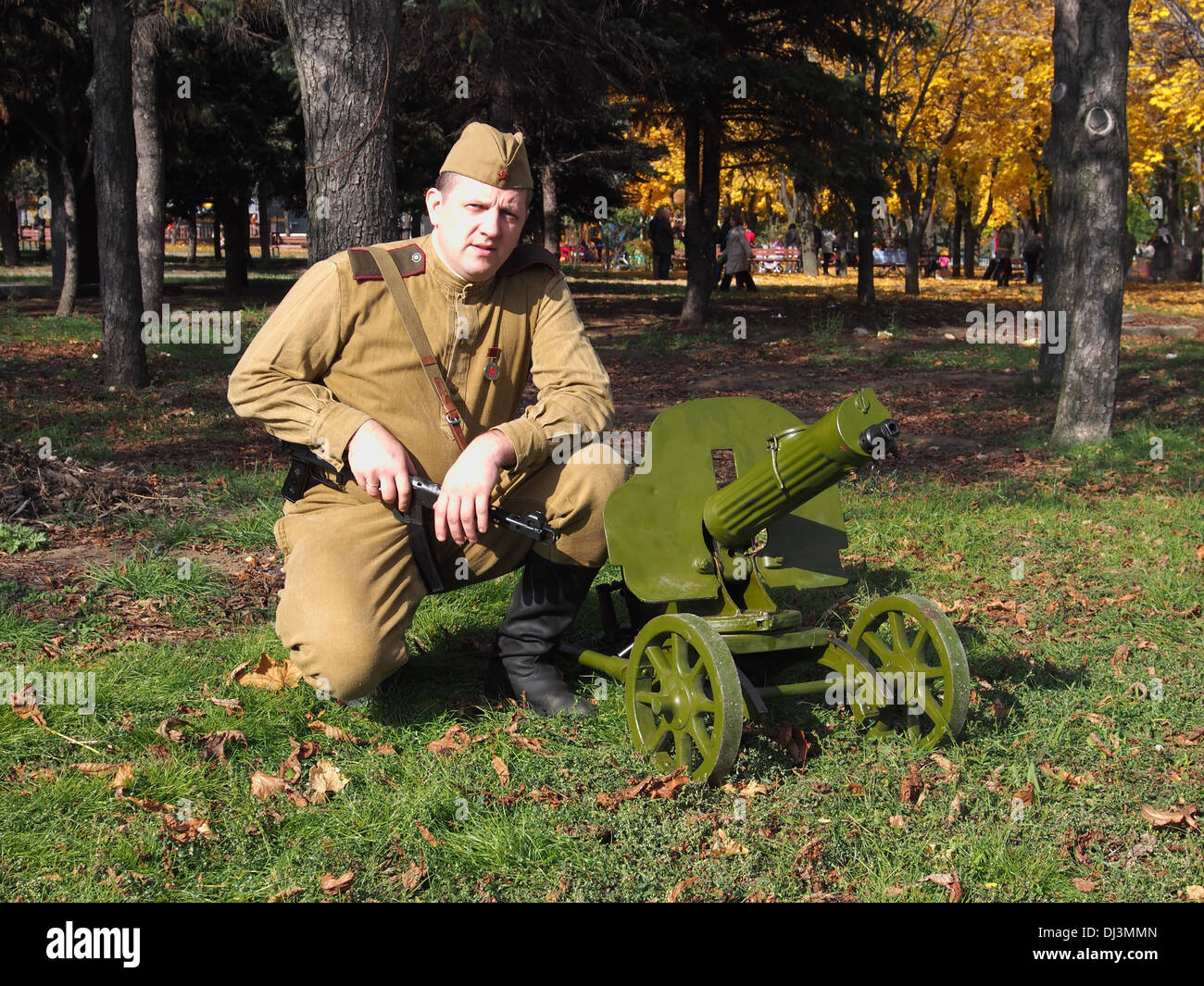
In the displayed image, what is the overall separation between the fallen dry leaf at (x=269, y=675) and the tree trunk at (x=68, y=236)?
16.5m

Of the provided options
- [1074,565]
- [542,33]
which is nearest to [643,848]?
[1074,565]

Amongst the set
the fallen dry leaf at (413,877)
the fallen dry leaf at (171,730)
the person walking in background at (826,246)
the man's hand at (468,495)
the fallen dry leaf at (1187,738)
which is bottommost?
the fallen dry leaf at (413,877)

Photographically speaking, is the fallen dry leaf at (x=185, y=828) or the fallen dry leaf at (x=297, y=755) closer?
the fallen dry leaf at (x=185, y=828)

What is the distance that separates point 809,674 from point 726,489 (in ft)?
3.60

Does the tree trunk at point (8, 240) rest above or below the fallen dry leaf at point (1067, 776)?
above

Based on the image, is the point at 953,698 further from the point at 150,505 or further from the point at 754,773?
the point at 150,505

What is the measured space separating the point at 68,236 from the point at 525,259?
1890 cm

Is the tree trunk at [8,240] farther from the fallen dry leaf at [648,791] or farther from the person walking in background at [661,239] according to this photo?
the fallen dry leaf at [648,791]

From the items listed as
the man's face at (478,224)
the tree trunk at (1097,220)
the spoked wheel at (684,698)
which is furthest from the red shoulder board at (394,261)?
the tree trunk at (1097,220)

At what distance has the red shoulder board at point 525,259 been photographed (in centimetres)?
405

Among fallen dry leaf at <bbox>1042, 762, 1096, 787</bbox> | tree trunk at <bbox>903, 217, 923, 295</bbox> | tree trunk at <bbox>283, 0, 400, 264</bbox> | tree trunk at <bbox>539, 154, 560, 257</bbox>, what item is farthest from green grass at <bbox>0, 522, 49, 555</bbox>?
tree trunk at <bbox>903, 217, 923, 295</bbox>

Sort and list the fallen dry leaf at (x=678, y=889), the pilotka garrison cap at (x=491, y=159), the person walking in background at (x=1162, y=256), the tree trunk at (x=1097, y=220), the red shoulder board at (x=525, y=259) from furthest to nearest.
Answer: the person walking in background at (x=1162, y=256) < the tree trunk at (x=1097, y=220) < the red shoulder board at (x=525, y=259) < the pilotka garrison cap at (x=491, y=159) < the fallen dry leaf at (x=678, y=889)

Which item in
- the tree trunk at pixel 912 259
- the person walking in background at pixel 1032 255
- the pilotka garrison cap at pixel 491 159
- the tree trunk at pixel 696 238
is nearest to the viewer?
the pilotka garrison cap at pixel 491 159

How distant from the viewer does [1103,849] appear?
134 inches
